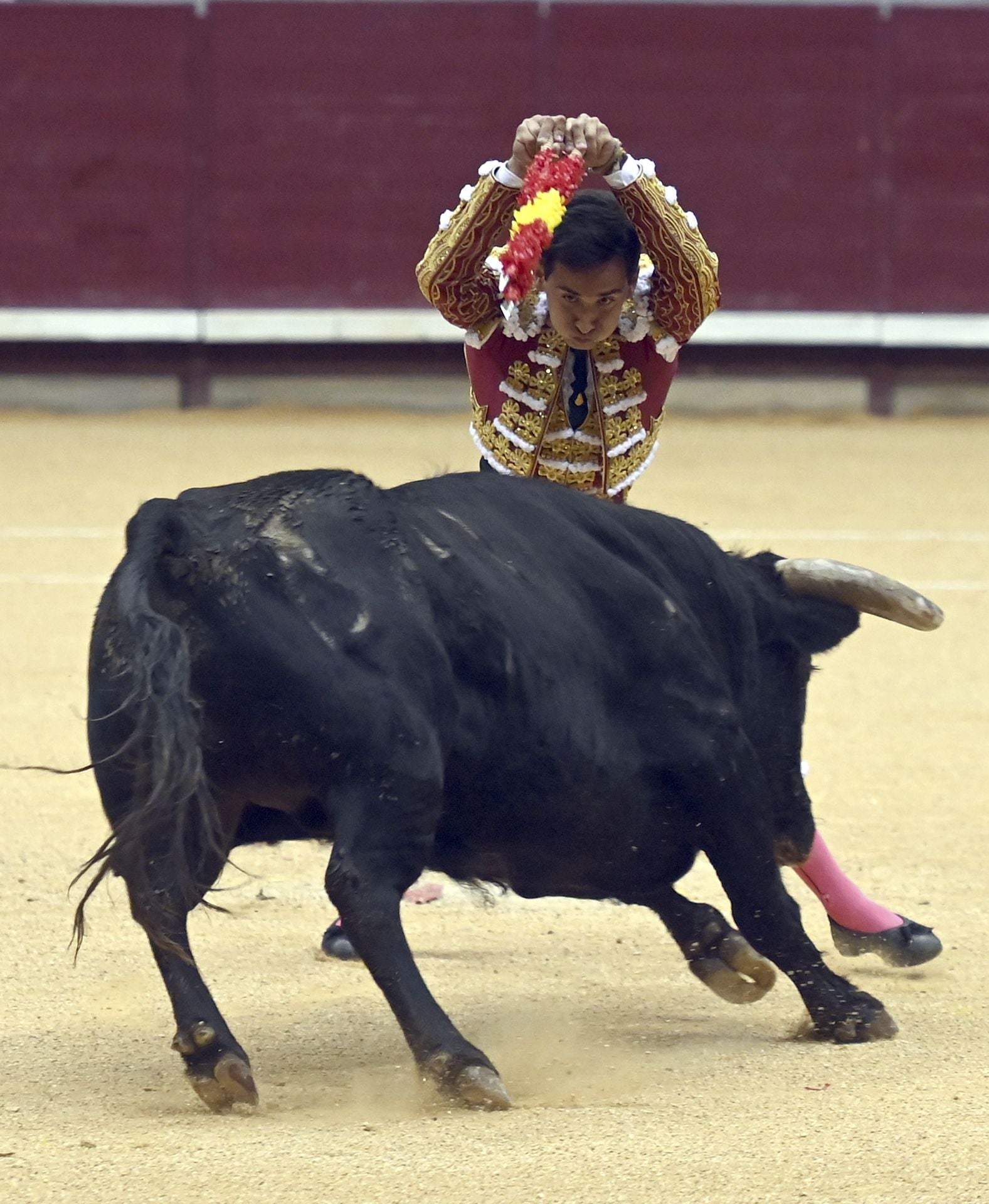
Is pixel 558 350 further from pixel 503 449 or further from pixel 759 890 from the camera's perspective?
pixel 759 890

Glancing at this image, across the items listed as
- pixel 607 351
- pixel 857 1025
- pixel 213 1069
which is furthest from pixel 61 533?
Result: pixel 213 1069

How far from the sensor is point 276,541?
231cm

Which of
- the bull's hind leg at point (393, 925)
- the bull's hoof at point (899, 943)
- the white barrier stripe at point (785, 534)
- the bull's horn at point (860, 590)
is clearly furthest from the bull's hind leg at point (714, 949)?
the white barrier stripe at point (785, 534)

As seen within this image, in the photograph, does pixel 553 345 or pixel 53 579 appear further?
pixel 53 579

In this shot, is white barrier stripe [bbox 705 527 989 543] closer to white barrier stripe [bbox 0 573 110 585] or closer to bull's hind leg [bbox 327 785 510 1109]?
white barrier stripe [bbox 0 573 110 585]

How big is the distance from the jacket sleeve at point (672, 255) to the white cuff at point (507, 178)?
0.13m

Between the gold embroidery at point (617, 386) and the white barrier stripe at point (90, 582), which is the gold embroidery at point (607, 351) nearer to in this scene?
the gold embroidery at point (617, 386)

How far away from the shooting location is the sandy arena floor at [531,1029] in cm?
202

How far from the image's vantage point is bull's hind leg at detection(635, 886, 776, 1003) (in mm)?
2695

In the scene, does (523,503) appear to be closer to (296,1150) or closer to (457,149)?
(296,1150)

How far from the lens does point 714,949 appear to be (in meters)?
2.75

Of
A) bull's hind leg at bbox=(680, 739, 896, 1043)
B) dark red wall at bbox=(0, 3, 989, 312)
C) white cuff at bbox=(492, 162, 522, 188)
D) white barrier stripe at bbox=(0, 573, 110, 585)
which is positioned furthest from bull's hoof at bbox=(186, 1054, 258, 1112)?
dark red wall at bbox=(0, 3, 989, 312)

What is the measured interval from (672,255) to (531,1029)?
3.38 ft

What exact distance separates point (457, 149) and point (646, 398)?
6702mm
